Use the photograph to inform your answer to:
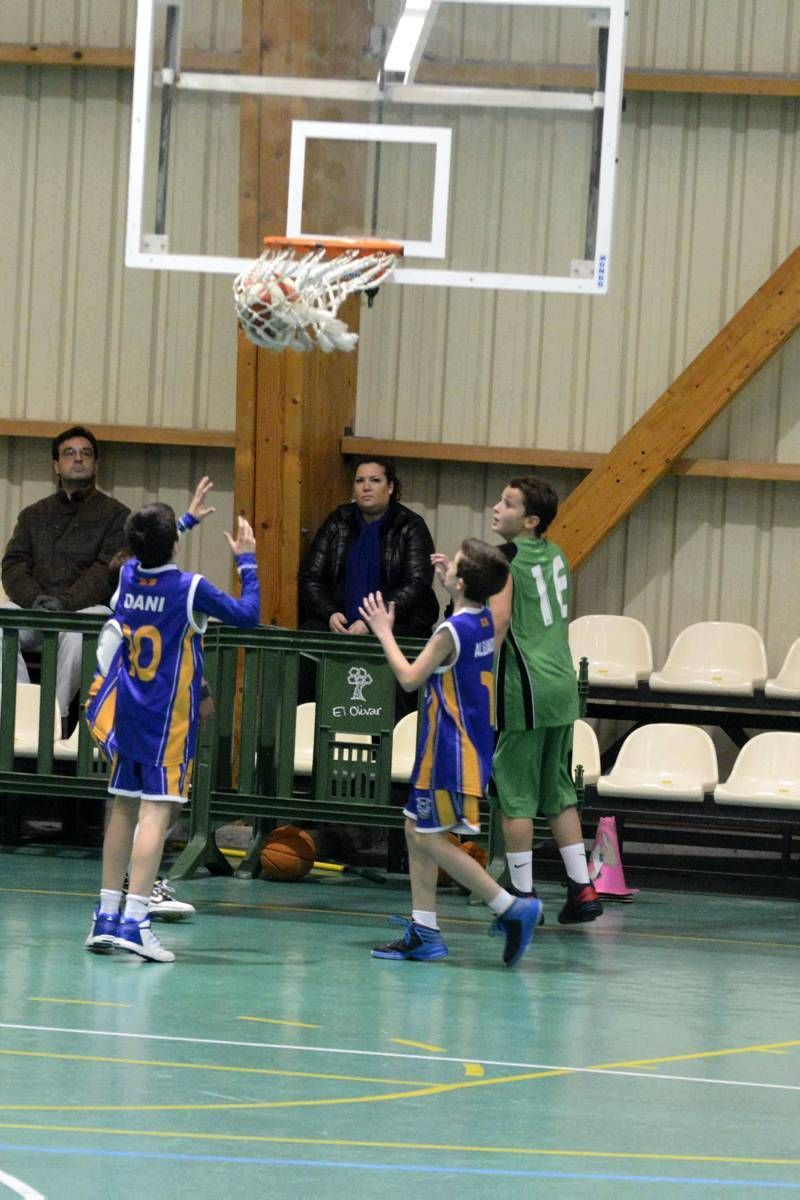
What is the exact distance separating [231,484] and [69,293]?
1699 millimetres

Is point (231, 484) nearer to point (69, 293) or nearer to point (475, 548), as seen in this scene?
point (69, 293)

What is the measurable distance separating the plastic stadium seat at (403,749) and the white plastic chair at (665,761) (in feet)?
Result: 3.30

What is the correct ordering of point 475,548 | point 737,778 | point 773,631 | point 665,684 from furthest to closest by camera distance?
point 773,631 < point 665,684 < point 737,778 < point 475,548

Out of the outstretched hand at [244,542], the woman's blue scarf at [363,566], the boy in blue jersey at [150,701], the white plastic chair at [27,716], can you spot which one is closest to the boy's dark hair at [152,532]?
the boy in blue jersey at [150,701]

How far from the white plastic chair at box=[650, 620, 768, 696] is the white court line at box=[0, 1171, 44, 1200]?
7407mm

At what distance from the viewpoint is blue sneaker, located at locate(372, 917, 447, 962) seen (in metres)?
7.62

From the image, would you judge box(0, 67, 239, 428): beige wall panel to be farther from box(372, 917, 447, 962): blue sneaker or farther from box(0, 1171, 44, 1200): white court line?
box(0, 1171, 44, 1200): white court line

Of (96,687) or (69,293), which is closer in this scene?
(96,687)

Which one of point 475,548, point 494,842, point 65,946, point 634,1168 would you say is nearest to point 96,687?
point 65,946

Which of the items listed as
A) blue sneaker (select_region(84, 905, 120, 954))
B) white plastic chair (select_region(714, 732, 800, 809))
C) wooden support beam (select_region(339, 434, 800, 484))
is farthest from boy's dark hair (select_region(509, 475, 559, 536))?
wooden support beam (select_region(339, 434, 800, 484))

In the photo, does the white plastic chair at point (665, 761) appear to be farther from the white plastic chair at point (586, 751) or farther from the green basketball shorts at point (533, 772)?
the green basketball shorts at point (533, 772)

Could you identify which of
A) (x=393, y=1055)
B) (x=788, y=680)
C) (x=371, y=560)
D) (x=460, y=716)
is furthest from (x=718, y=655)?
(x=393, y=1055)

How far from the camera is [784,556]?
476 inches

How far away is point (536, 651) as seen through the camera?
8.30 meters
